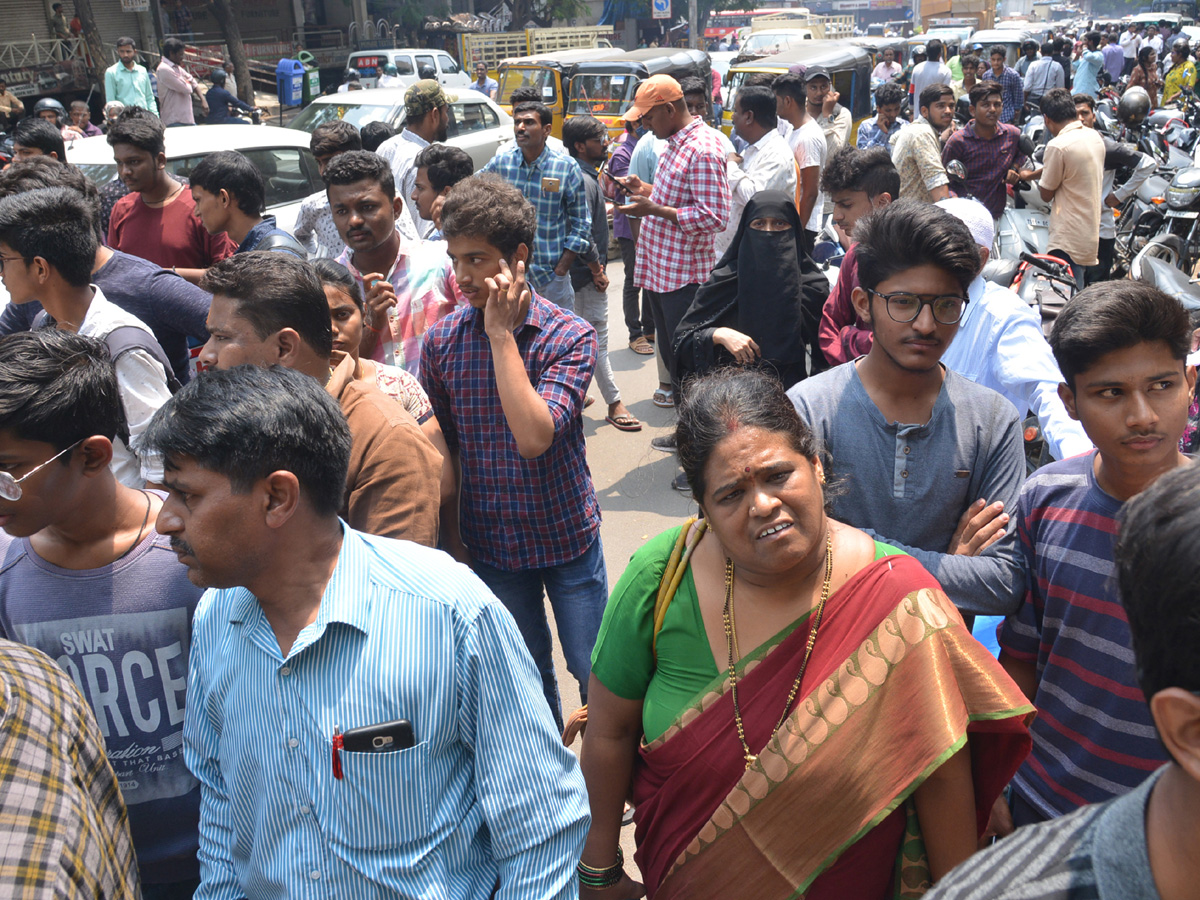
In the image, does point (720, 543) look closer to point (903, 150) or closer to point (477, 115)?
point (903, 150)

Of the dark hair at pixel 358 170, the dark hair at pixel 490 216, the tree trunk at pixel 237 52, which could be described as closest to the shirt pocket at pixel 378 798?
the dark hair at pixel 490 216

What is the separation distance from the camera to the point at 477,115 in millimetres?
12219

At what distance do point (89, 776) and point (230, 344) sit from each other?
112cm

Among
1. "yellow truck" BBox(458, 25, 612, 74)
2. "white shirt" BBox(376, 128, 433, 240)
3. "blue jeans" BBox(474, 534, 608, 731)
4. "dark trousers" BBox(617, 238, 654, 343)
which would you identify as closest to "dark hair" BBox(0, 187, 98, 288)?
"blue jeans" BBox(474, 534, 608, 731)

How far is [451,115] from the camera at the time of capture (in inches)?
463

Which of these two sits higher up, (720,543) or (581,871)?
(720,543)

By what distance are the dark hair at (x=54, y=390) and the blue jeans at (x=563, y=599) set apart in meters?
1.24

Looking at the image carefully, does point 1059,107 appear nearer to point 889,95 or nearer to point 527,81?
point 889,95

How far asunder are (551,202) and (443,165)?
805 millimetres

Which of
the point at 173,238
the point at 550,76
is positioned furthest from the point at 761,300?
the point at 550,76

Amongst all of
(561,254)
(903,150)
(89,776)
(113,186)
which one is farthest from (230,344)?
(903,150)

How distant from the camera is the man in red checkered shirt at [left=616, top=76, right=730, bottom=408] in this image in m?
5.32

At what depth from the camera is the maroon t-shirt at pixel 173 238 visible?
4.72 meters

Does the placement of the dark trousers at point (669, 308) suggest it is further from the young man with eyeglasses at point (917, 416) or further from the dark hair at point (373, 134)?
the young man with eyeglasses at point (917, 416)
